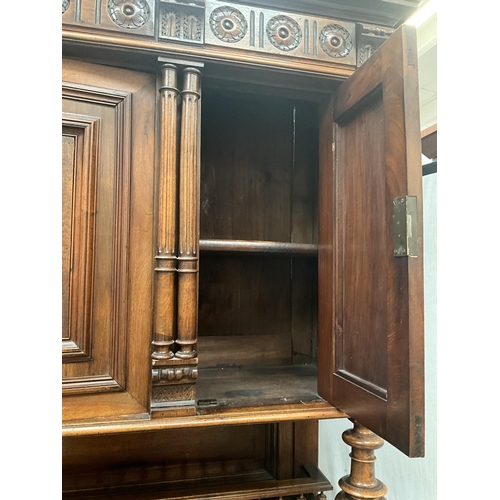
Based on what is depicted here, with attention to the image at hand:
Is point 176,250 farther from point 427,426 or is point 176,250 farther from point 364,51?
point 427,426

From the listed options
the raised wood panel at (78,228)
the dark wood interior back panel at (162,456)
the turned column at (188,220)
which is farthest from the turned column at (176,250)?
the dark wood interior back panel at (162,456)

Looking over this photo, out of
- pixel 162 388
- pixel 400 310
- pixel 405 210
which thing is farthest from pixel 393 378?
pixel 162 388

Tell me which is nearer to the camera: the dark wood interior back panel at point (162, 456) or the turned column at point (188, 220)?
the turned column at point (188, 220)

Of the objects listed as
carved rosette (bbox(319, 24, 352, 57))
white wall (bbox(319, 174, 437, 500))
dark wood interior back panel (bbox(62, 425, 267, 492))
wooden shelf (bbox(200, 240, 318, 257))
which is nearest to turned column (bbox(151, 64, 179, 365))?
wooden shelf (bbox(200, 240, 318, 257))

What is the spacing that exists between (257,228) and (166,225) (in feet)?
1.37

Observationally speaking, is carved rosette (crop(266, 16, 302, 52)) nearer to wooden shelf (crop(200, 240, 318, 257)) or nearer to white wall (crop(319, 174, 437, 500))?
wooden shelf (crop(200, 240, 318, 257))

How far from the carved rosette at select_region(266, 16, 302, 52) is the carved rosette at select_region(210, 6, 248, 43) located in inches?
1.8

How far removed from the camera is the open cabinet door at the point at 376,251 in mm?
505

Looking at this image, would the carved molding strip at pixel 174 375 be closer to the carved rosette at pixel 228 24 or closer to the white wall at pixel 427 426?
the carved rosette at pixel 228 24

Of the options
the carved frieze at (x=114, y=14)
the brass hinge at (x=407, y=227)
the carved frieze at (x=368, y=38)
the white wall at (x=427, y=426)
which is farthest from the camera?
the white wall at (x=427, y=426)

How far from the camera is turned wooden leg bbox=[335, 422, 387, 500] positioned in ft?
2.23

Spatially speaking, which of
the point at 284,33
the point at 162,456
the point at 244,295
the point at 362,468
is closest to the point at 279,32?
the point at 284,33

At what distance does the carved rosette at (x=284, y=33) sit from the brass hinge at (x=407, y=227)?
0.36 m

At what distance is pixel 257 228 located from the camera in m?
1.03
